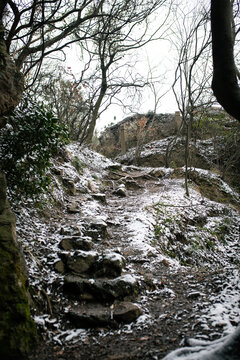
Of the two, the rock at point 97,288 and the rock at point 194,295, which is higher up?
the rock at point 97,288

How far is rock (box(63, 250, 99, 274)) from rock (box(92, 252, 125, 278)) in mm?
86

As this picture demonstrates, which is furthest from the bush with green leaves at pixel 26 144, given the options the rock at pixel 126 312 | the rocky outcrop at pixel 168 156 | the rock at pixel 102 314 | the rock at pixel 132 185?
the rocky outcrop at pixel 168 156

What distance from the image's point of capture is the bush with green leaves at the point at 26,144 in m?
3.18

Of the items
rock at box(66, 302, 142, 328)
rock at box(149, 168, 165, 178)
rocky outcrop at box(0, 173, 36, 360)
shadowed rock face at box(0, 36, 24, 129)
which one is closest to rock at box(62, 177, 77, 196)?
shadowed rock face at box(0, 36, 24, 129)

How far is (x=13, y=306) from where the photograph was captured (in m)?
1.79

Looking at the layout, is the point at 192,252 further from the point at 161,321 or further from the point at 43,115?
the point at 43,115

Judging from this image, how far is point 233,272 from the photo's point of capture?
9.66 ft

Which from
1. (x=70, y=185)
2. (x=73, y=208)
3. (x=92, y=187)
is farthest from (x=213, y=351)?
(x=92, y=187)

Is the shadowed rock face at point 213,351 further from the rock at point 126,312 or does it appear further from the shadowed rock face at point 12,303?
the shadowed rock face at point 12,303

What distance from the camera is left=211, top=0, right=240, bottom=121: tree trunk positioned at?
1.83m

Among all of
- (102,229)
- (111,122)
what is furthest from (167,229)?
(111,122)

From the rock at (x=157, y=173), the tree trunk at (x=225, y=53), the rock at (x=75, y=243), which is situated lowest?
the rock at (x=75, y=243)

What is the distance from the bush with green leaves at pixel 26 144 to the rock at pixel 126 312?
2201 millimetres

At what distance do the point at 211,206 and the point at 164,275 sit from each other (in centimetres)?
497
